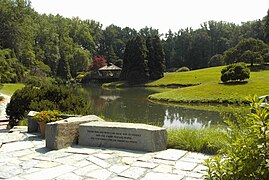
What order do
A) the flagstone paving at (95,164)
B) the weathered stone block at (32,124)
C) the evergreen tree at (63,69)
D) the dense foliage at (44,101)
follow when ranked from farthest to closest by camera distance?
the evergreen tree at (63,69) < the dense foliage at (44,101) < the weathered stone block at (32,124) < the flagstone paving at (95,164)

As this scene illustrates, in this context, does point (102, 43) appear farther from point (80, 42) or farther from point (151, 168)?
point (151, 168)

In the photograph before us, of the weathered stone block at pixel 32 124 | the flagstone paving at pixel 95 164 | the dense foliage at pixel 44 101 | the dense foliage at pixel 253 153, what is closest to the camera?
the dense foliage at pixel 253 153

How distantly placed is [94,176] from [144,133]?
1.60m

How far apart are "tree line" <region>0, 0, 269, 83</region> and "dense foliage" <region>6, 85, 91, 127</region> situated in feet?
55.5

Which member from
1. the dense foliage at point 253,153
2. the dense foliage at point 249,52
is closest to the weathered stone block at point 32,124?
the dense foliage at point 253,153

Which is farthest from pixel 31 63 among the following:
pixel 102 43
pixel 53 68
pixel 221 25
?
pixel 221 25

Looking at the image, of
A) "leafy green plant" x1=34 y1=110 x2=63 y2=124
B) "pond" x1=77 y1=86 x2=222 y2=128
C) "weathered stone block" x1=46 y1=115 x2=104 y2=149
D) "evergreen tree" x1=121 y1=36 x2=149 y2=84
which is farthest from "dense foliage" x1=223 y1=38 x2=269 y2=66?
"weathered stone block" x1=46 y1=115 x2=104 y2=149

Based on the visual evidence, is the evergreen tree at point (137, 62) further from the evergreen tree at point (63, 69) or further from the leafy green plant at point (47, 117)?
the leafy green plant at point (47, 117)

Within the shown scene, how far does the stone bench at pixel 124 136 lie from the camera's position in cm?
559

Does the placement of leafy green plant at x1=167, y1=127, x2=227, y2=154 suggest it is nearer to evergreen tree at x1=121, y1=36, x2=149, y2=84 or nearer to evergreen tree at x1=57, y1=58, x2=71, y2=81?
evergreen tree at x1=121, y1=36, x2=149, y2=84

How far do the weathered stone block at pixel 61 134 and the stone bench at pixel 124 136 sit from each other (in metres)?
0.15

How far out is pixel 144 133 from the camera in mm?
5602

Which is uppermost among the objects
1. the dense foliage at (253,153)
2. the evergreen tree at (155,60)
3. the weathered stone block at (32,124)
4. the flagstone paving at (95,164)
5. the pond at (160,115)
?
the evergreen tree at (155,60)

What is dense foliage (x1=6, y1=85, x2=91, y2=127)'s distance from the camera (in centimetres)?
930
